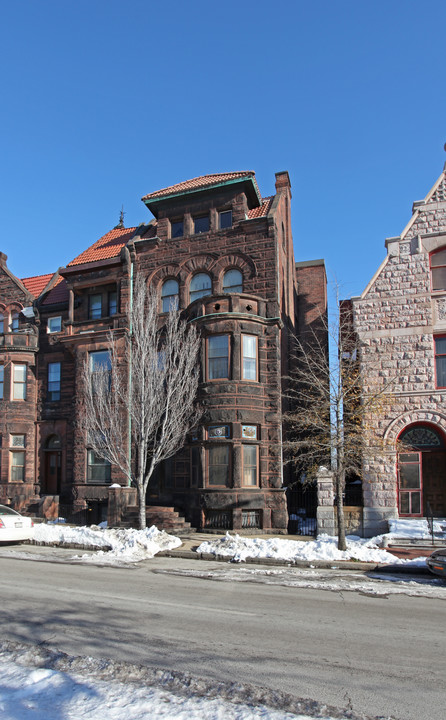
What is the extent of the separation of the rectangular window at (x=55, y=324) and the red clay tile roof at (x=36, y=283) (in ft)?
8.29

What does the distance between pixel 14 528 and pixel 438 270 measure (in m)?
17.0

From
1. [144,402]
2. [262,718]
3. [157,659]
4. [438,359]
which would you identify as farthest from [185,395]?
[262,718]

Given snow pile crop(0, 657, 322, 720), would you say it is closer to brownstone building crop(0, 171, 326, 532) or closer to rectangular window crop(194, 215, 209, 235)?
brownstone building crop(0, 171, 326, 532)

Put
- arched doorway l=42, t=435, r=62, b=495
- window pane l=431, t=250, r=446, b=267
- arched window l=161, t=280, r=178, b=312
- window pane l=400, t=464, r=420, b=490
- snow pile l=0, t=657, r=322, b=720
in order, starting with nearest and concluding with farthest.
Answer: snow pile l=0, t=657, r=322, b=720
window pane l=400, t=464, r=420, b=490
window pane l=431, t=250, r=446, b=267
arched window l=161, t=280, r=178, b=312
arched doorway l=42, t=435, r=62, b=495

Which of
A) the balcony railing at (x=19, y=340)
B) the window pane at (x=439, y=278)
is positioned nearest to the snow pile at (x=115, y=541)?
the balcony railing at (x=19, y=340)

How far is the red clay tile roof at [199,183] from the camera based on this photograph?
24.3 metres

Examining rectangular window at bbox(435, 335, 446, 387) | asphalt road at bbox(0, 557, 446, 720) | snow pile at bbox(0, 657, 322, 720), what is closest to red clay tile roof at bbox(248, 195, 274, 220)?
rectangular window at bbox(435, 335, 446, 387)

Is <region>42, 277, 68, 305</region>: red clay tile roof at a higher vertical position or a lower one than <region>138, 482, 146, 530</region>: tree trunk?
higher

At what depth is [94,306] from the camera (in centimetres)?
2723

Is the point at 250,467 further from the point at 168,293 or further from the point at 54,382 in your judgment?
the point at 54,382

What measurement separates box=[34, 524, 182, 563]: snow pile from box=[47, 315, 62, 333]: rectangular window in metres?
11.7

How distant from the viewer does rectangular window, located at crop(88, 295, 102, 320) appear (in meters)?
27.0

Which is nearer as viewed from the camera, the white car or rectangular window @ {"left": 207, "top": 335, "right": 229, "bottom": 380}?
the white car

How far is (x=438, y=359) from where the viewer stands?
66.3 ft
